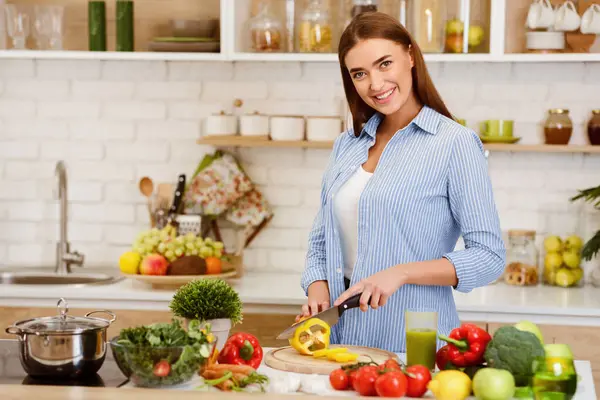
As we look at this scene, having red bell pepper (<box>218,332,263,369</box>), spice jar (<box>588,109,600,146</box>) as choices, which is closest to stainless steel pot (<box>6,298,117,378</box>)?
red bell pepper (<box>218,332,263,369</box>)

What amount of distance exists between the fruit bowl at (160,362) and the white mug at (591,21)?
251 cm

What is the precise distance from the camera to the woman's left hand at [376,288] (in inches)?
94.8

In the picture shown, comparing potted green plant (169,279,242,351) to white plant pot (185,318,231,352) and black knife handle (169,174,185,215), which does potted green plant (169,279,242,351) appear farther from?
black knife handle (169,174,185,215)

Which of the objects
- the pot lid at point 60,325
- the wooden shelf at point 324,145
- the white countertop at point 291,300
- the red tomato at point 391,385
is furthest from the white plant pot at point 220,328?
the wooden shelf at point 324,145

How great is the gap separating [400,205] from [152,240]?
156 centimetres

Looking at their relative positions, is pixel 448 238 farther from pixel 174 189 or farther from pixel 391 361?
pixel 174 189

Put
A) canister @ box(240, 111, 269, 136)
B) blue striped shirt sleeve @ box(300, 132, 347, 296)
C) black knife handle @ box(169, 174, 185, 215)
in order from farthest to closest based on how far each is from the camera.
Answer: black knife handle @ box(169, 174, 185, 215)
canister @ box(240, 111, 269, 136)
blue striped shirt sleeve @ box(300, 132, 347, 296)

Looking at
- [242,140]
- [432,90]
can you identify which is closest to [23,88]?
[242,140]

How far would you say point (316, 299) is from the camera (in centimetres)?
269

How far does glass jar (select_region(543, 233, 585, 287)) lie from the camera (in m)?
3.96

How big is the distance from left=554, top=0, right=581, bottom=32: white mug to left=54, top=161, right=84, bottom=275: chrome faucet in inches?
88.9

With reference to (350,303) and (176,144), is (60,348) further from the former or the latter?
(176,144)

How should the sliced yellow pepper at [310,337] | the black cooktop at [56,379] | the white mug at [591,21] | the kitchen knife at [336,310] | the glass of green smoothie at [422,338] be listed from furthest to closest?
the white mug at [591,21] < the kitchen knife at [336,310] < the sliced yellow pepper at [310,337] < the glass of green smoothie at [422,338] < the black cooktop at [56,379]

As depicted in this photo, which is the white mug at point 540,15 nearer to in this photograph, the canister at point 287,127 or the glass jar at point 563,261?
the glass jar at point 563,261
